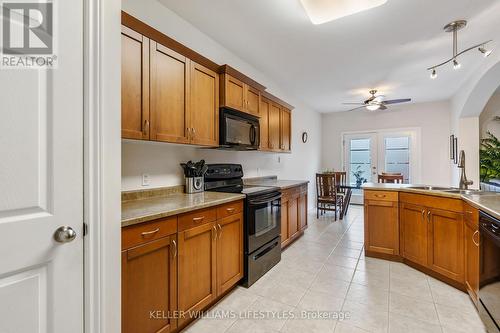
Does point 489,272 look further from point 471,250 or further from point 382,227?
point 382,227

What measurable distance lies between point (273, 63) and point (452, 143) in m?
4.51

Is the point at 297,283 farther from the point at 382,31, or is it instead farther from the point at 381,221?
the point at 382,31

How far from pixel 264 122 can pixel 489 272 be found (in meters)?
2.65

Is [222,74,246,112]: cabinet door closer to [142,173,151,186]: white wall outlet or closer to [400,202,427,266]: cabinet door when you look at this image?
[142,173,151,186]: white wall outlet

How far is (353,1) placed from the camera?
77.0 inches

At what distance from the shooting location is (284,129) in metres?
3.94

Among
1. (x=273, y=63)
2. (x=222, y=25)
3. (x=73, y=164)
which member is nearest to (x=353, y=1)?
(x=222, y=25)

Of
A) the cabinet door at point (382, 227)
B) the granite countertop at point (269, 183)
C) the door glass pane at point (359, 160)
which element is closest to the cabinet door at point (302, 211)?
the granite countertop at point (269, 183)

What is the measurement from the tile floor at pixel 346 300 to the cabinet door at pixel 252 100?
6.40 ft

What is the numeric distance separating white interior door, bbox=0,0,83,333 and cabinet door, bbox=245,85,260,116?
6.42 feet

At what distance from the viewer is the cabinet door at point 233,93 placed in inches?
97.1

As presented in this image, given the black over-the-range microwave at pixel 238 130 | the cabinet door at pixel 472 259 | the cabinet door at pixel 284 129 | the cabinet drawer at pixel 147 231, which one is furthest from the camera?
the cabinet door at pixel 284 129

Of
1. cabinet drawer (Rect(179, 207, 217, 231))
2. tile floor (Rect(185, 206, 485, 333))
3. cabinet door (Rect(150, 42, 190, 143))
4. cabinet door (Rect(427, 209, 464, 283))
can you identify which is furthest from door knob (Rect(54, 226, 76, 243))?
cabinet door (Rect(427, 209, 464, 283))

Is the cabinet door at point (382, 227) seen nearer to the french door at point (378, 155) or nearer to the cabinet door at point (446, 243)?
the cabinet door at point (446, 243)
